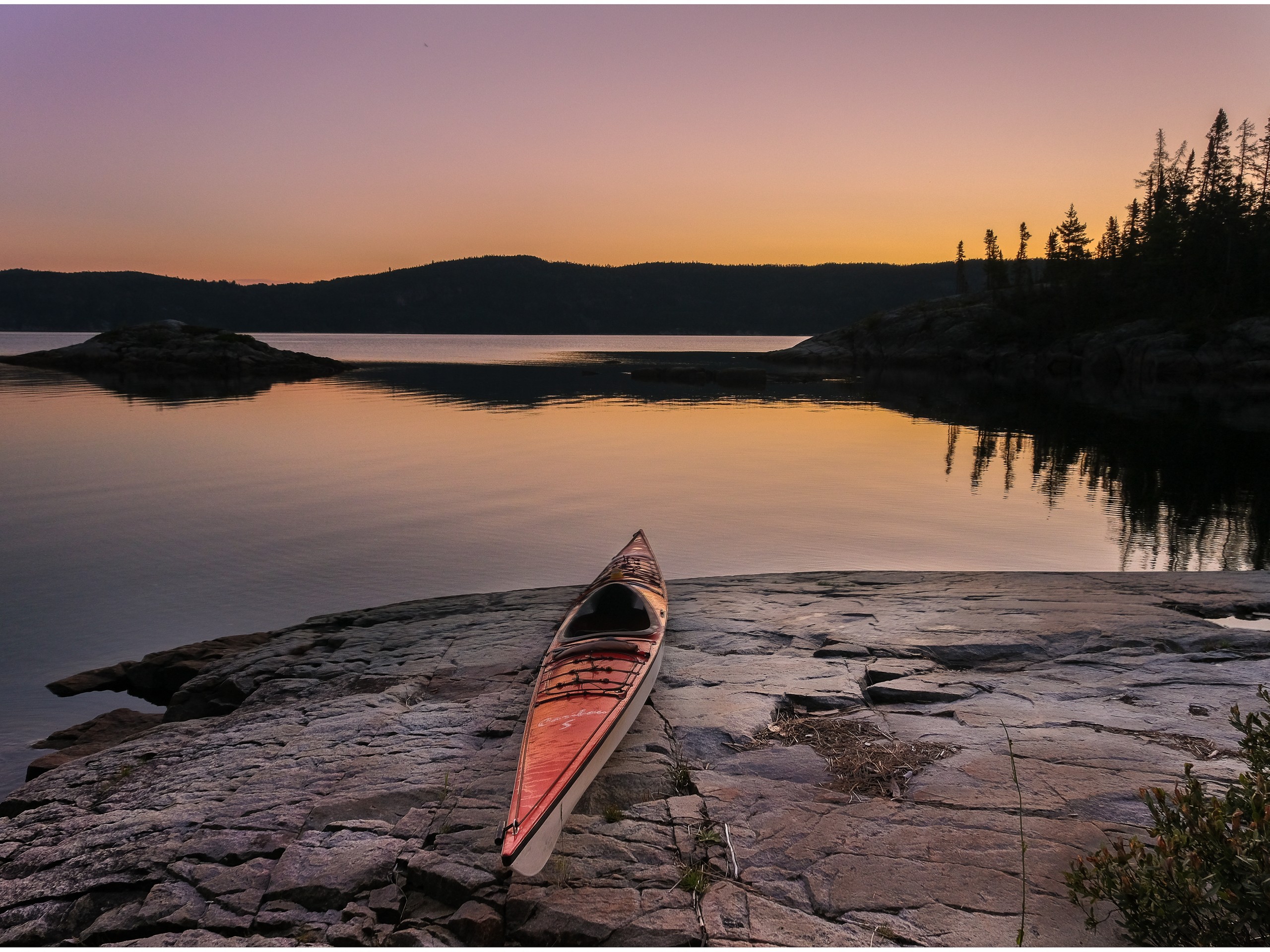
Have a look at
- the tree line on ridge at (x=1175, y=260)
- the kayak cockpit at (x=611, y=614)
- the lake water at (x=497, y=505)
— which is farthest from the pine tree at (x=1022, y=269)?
the kayak cockpit at (x=611, y=614)

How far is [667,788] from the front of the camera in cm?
665

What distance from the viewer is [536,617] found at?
12078 millimetres

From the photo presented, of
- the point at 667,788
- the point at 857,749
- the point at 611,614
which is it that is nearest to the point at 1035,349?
the point at 611,614

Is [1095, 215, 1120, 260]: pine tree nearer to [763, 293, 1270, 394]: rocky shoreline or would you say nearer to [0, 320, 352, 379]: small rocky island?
[763, 293, 1270, 394]: rocky shoreline

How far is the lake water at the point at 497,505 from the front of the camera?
15.1 metres

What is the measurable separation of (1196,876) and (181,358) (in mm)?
92107

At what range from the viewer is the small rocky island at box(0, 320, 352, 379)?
79438 millimetres

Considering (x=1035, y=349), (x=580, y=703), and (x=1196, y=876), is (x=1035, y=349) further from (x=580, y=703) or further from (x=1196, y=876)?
(x=1196, y=876)

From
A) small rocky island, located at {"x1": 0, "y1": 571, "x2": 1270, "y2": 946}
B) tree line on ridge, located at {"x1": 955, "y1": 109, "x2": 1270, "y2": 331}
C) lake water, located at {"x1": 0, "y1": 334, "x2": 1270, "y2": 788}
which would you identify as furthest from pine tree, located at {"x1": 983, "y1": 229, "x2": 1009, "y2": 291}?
small rocky island, located at {"x1": 0, "y1": 571, "x2": 1270, "y2": 946}

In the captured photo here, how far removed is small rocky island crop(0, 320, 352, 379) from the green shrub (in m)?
80.6

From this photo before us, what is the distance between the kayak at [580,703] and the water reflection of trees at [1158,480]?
12.5 metres

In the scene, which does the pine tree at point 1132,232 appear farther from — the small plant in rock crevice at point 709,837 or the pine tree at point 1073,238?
the small plant in rock crevice at point 709,837

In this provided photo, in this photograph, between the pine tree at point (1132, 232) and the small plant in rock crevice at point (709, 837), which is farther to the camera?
the pine tree at point (1132, 232)

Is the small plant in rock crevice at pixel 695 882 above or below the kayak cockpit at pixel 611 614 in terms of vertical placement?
below
